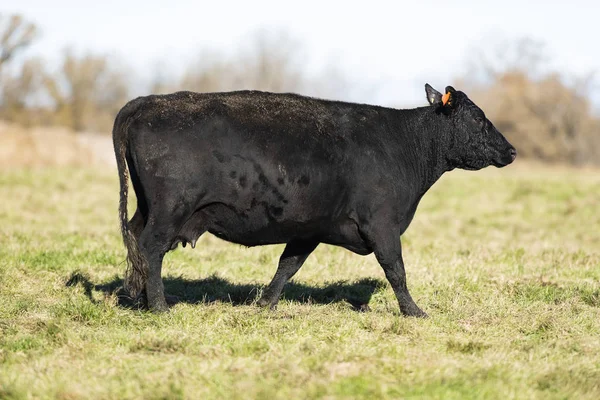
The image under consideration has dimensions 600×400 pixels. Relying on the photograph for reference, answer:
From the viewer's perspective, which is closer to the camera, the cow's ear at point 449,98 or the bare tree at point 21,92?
the cow's ear at point 449,98

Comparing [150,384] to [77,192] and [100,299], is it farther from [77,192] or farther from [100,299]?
[77,192]

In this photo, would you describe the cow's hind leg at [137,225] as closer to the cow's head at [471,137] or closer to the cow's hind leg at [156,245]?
the cow's hind leg at [156,245]

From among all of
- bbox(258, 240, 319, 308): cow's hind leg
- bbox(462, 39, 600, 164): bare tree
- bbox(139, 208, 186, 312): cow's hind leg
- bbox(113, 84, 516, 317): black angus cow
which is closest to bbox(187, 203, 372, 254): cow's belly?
bbox(113, 84, 516, 317): black angus cow

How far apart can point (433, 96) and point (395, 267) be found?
194 cm

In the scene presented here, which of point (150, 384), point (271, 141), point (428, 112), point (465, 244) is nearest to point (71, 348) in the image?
point (150, 384)

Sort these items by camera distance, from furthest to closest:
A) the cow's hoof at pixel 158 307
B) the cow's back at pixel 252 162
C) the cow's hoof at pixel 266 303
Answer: the cow's hoof at pixel 266 303 < the cow's hoof at pixel 158 307 < the cow's back at pixel 252 162

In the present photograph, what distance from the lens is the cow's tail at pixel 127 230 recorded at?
743cm

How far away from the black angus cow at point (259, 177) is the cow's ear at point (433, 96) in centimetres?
68

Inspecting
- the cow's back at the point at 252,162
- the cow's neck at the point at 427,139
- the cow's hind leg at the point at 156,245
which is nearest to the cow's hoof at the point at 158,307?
the cow's hind leg at the point at 156,245

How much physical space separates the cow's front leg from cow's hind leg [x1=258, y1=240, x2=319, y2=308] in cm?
78

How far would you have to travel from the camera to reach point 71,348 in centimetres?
626

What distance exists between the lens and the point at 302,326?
277 inches

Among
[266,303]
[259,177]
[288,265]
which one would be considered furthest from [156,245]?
[288,265]

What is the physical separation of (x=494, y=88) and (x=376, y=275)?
166 feet
